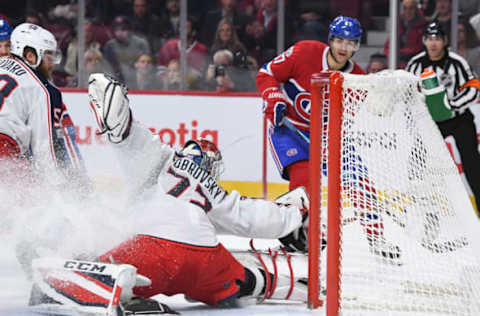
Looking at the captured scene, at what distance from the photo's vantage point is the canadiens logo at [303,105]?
436 centimetres

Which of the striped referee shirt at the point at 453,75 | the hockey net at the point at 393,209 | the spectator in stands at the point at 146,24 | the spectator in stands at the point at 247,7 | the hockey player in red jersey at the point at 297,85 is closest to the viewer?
the hockey net at the point at 393,209

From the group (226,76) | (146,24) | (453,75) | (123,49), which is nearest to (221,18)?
(226,76)

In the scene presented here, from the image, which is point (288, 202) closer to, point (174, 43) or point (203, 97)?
point (203, 97)

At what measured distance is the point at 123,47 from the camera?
21.8 ft

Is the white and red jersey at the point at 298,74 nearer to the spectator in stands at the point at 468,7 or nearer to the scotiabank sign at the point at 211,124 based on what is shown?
the scotiabank sign at the point at 211,124

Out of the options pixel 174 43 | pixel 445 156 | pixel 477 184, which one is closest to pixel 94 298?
pixel 445 156

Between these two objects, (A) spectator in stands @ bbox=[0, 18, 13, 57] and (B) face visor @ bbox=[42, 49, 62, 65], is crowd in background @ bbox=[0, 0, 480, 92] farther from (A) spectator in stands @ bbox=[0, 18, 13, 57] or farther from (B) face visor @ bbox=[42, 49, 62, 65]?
(B) face visor @ bbox=[42, 49, 62, 65]

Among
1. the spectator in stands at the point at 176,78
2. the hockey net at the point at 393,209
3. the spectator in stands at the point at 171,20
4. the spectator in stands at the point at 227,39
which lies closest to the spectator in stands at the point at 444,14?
the spectator in stands at the point at 227,39

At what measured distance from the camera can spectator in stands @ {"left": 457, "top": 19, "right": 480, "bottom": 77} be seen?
18.4 feet

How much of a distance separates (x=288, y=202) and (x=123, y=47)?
11.3ft

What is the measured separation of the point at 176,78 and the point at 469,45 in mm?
1998

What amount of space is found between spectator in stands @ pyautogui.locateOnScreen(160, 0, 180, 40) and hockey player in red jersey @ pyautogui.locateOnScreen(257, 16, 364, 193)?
2084 mm

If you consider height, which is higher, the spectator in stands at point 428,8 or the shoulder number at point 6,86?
the spectator in stands at point 428,8

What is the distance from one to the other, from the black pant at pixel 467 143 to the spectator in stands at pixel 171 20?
86.3 inches
